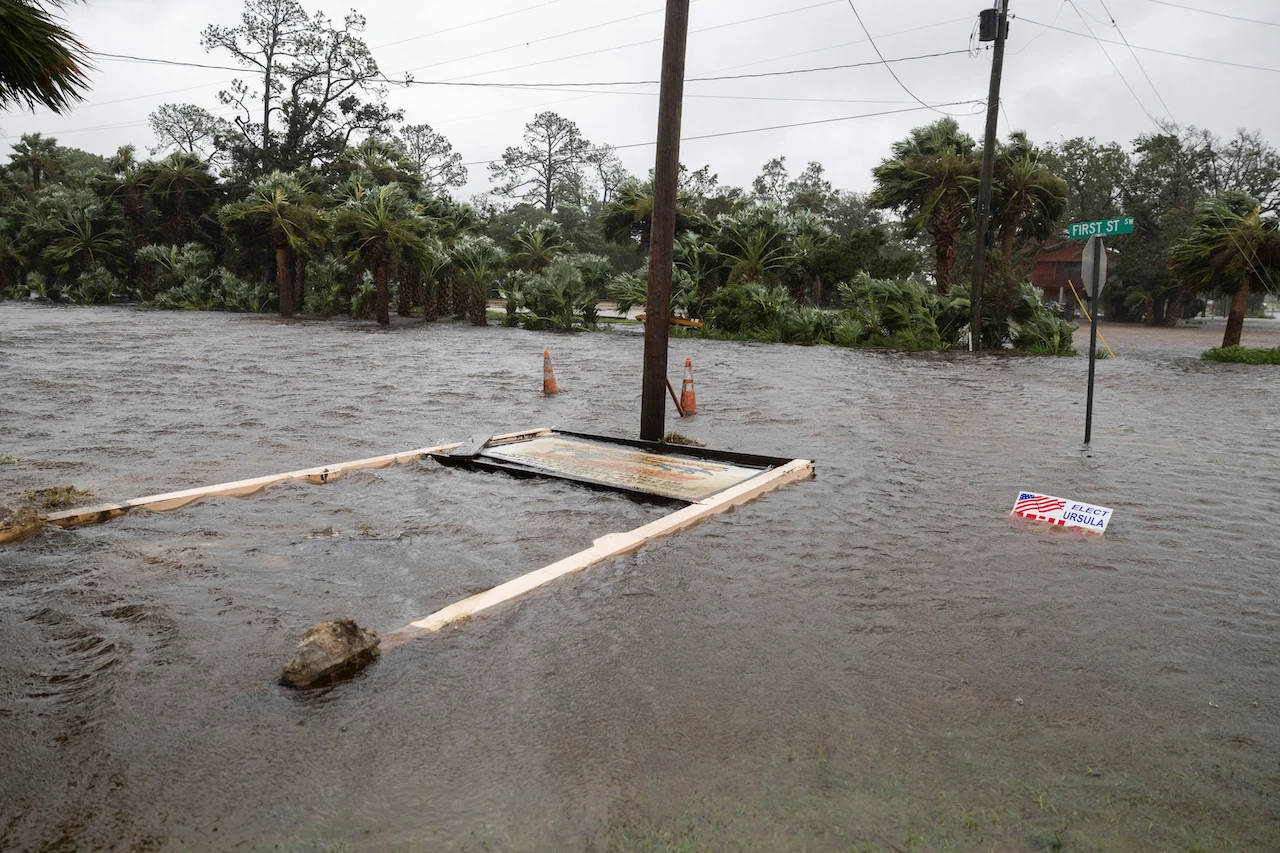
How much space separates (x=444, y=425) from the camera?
448 inches

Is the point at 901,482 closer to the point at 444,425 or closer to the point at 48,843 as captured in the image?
the point at 444,425

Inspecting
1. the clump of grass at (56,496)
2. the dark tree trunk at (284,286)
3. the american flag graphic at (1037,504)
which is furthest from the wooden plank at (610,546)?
the dark tree trunk at (284,286)

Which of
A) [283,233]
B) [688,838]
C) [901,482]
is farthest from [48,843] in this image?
[283,233]

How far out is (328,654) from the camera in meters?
3.79

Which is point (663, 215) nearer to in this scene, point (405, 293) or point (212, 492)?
point (212, 492)

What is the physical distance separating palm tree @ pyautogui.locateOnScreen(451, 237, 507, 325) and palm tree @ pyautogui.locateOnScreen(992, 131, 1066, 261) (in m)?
17.5

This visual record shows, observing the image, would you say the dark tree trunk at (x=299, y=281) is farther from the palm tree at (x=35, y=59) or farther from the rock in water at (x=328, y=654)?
the rock in water at (x=328, y=654)

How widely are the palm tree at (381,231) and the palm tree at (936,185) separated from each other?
51.9 feet

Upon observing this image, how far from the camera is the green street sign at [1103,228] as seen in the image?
9281 millimetres

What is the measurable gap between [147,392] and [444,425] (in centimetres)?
563

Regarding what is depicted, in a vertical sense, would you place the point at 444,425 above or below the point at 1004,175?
below

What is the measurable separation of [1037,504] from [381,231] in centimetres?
2746

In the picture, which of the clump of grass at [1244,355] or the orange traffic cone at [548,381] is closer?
the orange traffic cone at [548,381]

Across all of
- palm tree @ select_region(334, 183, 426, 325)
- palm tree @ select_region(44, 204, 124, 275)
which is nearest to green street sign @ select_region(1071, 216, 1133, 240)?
palm tree @ select_region(334, 183, 426, 325)
